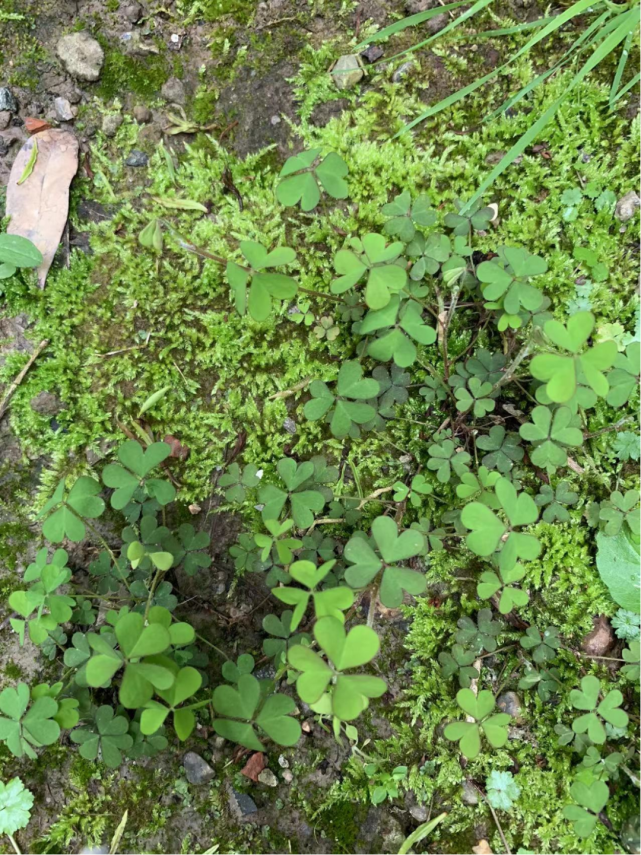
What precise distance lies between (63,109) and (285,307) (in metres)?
1.49

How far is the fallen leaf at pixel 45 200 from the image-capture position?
262cm

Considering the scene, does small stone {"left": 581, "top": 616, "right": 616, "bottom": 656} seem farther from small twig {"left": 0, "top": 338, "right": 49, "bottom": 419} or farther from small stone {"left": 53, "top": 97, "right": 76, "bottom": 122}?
small stone {"left": 53, "top": 97, "right": 76, "bottom": 122}

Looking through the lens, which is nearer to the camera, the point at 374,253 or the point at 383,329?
the point at 374,253

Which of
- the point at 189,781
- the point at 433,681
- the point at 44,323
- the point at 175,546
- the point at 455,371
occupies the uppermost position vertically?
the point at 44,323

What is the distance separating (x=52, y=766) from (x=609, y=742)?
2547 mm

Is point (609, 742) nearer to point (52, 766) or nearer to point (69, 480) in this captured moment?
point (52, 766)

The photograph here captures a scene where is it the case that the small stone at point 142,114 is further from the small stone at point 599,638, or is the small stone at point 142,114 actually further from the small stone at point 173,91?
the small stone at point 599,638

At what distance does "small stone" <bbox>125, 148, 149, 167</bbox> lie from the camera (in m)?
2.64

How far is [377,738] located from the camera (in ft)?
8.09

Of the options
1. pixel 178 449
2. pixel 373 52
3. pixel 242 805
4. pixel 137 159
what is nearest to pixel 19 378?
pixel 178 449

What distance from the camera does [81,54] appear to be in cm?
264

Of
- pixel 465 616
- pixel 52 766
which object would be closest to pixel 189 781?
pixel 52 766

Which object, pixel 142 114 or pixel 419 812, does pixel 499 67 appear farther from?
pixel 419 812

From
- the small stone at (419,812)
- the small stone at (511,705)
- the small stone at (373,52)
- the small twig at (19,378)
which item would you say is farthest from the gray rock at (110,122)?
the small stone at (419,812)
